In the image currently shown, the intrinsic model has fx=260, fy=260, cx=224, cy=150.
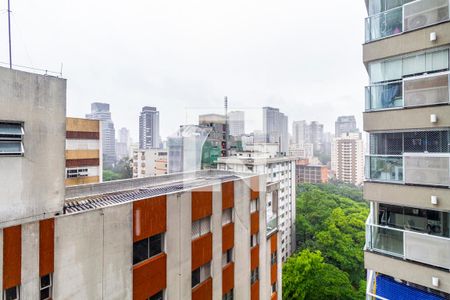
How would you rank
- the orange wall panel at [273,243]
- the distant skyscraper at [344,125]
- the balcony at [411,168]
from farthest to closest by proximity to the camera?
the distant skyscraper at [344,125] → the orange wall panel at [273,243] → the balcony at [411,168]

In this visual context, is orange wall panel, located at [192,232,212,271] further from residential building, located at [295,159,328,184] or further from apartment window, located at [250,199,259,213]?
residential building, located at [295,159,328,184]

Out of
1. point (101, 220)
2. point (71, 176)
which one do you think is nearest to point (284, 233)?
point (71, 176)

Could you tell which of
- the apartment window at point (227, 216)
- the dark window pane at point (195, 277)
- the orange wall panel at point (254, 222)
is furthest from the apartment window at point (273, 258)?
the dark window pane at point (195, 277)

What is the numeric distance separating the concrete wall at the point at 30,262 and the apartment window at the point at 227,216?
197 inches

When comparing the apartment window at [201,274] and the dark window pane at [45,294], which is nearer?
Result: the dark window pane at [45,294]

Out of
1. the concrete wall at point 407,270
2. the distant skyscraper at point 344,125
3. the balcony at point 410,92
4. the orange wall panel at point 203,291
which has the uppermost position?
the distant skyscraper at point 344,125

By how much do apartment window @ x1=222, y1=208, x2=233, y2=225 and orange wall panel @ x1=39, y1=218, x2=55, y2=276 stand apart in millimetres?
4797

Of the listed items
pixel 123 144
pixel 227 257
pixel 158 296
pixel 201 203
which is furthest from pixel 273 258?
pixel 123 144

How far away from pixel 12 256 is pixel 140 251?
91.8 inches

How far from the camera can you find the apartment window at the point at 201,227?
23.2 feet

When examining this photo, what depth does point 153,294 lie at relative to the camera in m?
5.91

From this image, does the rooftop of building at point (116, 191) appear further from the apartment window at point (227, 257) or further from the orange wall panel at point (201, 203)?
the apartment window at point (227, 257)

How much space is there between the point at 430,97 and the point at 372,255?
11.3ft

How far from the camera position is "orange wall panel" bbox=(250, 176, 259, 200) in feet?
31.0
